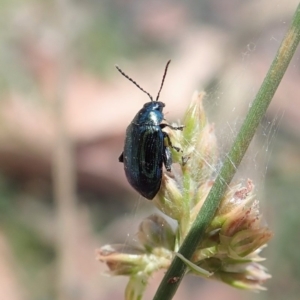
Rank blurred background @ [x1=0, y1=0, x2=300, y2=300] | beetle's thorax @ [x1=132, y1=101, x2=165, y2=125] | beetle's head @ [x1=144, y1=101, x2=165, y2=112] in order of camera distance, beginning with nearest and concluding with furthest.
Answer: beetle's thorax @ [x1=132, y1=101, x2=165, y2=125]
beetle's head @ [x1=144, y1=101, x2=165, y2=112]
blurred background @ [x1=0, y1=0, x2=300, y2=300]

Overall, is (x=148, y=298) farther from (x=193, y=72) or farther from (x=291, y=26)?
(x=291, y=26)

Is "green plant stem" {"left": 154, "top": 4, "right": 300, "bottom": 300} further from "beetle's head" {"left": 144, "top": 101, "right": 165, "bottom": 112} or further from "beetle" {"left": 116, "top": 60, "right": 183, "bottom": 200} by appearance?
"beetle's head" {"left": 144, "top": 101, "right": 165, "bottom": 112}

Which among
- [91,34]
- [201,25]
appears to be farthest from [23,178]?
[201,25]

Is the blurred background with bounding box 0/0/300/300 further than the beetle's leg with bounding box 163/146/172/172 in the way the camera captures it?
Yes

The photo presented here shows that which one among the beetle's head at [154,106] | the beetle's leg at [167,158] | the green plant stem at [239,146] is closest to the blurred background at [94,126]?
the beetle's head at [154,106]

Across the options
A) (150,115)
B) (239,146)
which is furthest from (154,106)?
(239,146)

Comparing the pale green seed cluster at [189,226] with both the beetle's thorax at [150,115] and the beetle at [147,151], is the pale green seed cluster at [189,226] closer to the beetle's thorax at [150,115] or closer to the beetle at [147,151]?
the beetle at [147,151]

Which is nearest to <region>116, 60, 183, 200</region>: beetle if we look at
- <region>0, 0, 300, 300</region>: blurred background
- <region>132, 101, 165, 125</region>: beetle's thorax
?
<region>132, 101, 165, 125</region>: beetle's thorax
